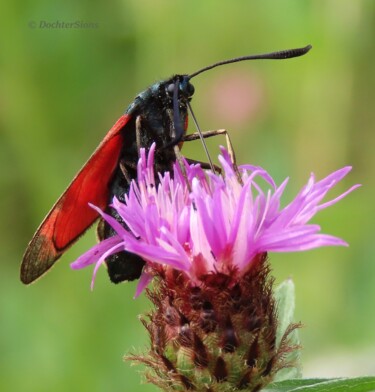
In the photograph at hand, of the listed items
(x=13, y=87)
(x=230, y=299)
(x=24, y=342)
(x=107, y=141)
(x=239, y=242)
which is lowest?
(x=24, y=342)

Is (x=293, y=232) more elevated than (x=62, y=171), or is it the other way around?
(x=62, y=171)

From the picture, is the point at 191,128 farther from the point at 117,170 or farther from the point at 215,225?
the point at 215,225

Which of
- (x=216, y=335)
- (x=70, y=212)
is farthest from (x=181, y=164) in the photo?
(x=216, y=335)

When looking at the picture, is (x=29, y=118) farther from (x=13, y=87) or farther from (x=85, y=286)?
(x=85, y=286)

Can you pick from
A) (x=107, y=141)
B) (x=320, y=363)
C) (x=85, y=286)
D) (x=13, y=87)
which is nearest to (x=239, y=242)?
(x=107, y=141)

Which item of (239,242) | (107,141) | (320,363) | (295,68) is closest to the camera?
(239,242)

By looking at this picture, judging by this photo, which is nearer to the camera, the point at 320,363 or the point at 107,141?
the point at 107,141

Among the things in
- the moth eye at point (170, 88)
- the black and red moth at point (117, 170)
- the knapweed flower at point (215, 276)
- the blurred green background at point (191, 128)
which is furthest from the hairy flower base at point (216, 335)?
the blurred green background at point (191, 128)
